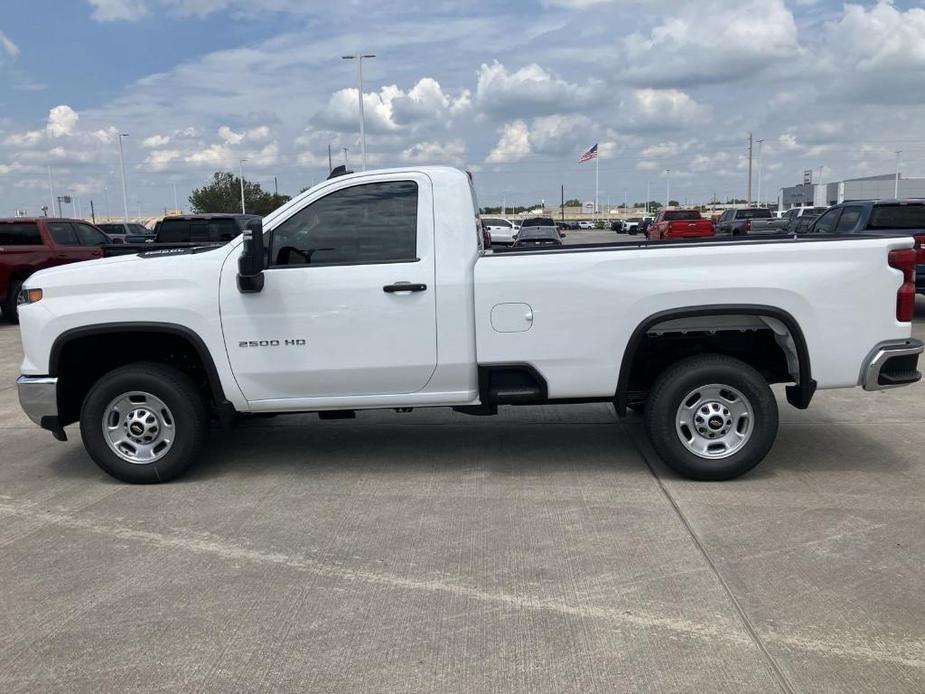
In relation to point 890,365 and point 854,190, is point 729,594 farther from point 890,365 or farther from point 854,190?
point 854,190

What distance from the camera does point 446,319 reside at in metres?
5.33

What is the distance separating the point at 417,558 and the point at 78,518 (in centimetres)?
226

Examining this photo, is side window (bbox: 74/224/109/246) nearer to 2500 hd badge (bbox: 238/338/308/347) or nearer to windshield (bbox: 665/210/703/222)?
2500 hd badge (bbox: 238/338/308/347)

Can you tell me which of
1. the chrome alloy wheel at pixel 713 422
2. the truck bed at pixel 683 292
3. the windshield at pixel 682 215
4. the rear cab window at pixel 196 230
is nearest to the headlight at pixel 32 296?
the truck bed at pixel 683 292

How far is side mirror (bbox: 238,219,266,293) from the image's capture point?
5.12 m

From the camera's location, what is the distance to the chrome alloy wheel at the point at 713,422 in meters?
5.44

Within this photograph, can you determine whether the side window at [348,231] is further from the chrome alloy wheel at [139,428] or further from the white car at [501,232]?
the white car at [501,232]

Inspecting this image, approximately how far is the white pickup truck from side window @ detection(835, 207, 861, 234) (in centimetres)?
887

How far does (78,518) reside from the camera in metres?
5.16

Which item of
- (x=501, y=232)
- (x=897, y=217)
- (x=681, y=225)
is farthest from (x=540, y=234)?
(x=897, y=217)

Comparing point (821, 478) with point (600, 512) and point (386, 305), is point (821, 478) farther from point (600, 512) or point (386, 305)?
point (386, 305)

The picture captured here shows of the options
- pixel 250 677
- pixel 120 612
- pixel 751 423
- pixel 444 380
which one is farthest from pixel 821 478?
pixel 120 612

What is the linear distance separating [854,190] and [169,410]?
117115 mm

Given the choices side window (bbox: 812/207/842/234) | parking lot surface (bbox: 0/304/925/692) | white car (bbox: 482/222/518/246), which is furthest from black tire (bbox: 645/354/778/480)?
white car (bbox: 482/222/518/246)
